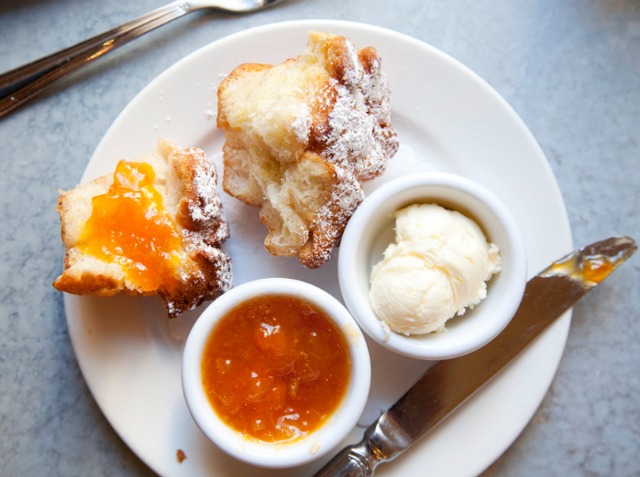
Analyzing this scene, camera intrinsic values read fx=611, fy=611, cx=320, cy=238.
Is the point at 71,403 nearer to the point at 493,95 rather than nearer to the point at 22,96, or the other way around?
the point at 22,96

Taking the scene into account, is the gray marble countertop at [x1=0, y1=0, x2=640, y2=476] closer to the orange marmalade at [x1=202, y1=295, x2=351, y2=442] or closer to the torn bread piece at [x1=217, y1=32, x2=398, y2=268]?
the torn bread piece at [x1=217, y1=32, x2=398, y2=268]

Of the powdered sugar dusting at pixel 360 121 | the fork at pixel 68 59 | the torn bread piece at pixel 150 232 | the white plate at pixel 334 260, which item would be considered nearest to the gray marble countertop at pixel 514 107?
the fork at pixel 68 59

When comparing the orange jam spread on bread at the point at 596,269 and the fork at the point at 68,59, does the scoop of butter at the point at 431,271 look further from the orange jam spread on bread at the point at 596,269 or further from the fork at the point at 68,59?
the fork at the point at 68,59

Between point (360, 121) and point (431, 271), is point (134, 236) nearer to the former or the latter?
point (360, 121)

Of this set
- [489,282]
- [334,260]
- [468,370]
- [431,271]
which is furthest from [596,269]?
[334,260]

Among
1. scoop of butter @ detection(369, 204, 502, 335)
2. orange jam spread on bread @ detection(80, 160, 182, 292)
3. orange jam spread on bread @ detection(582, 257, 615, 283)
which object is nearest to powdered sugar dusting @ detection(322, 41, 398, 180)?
scoop of butter @ detection(369, 204, 502, 335)

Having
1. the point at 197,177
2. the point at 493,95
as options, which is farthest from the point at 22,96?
the point at 493,95

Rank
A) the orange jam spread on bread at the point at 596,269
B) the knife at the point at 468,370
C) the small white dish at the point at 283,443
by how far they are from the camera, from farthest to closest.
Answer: the orange jam spread on bread at the point at 596,269 < the knife at the point at 468,370 < the small white dish at the point at 283,443
